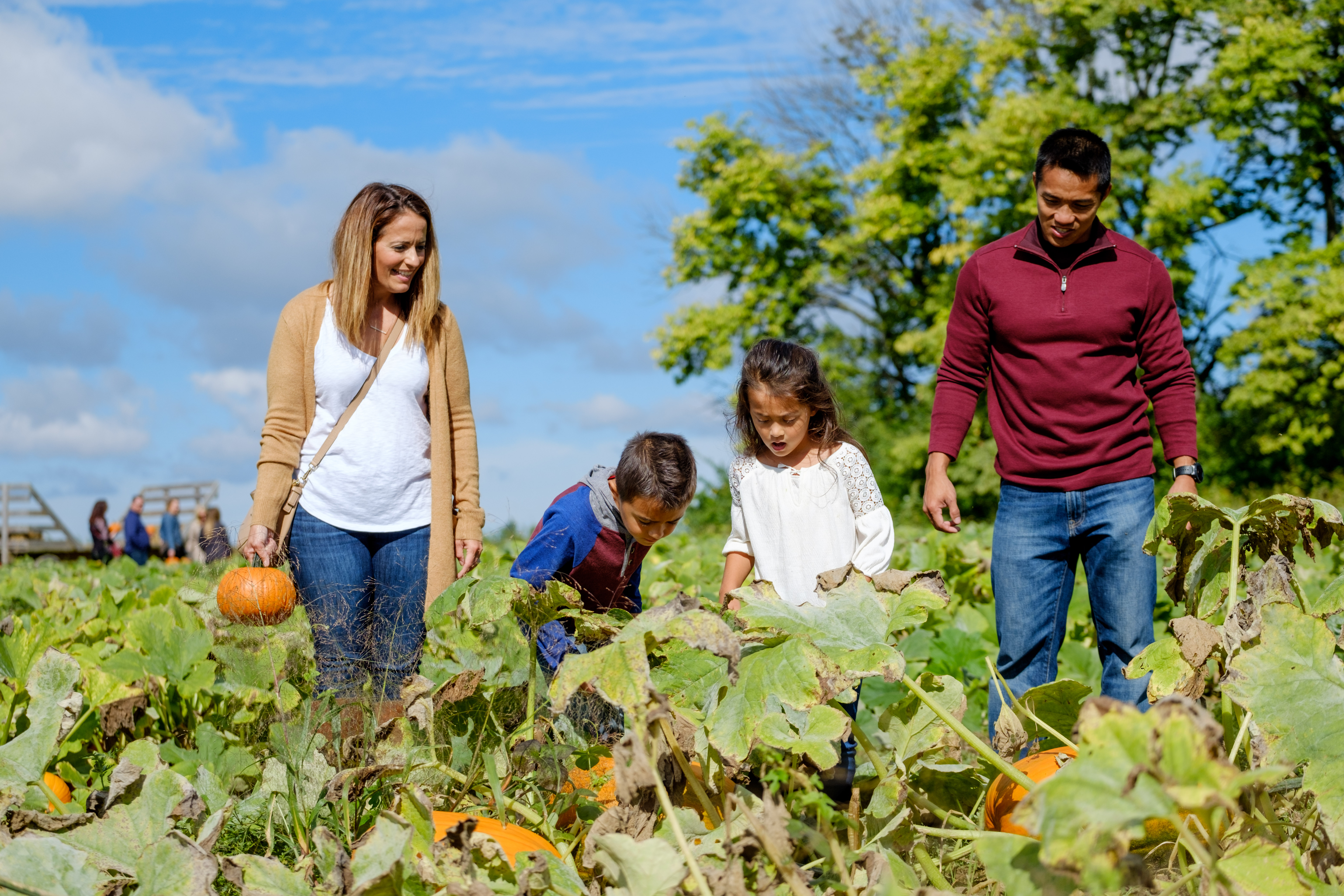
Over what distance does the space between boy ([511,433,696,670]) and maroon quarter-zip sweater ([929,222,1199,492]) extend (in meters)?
0.78

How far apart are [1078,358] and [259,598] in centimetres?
230

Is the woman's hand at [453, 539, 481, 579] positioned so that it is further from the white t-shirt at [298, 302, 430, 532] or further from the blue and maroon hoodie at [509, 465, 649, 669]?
the blue and maroon hoodie at [509, 465, 649, 669]

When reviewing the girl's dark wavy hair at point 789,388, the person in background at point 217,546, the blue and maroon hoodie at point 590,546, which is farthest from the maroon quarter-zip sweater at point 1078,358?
the person in background at point 217,546

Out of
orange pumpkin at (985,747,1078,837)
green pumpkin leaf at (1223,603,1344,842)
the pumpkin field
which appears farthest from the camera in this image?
orange pumpkin at (985,747,1078,837)

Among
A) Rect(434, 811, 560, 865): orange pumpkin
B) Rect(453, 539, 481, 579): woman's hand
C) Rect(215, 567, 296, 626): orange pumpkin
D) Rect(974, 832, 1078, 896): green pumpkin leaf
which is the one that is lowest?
Rect(434, 811, 560, 865): orange pumpkin

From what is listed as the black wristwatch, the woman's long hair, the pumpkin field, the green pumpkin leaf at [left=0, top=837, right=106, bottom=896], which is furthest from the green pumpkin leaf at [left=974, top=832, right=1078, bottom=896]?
the woman's long hair

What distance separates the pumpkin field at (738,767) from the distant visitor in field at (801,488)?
0.54 meters

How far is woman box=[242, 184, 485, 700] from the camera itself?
127 inches

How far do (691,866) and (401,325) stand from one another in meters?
2.27

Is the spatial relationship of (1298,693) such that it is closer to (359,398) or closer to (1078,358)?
(1078,358)

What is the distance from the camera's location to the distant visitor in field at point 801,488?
289 cm

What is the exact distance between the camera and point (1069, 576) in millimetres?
3184

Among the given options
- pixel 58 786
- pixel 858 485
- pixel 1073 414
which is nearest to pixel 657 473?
pixel 858 485

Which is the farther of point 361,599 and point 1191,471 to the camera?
point 361,599
